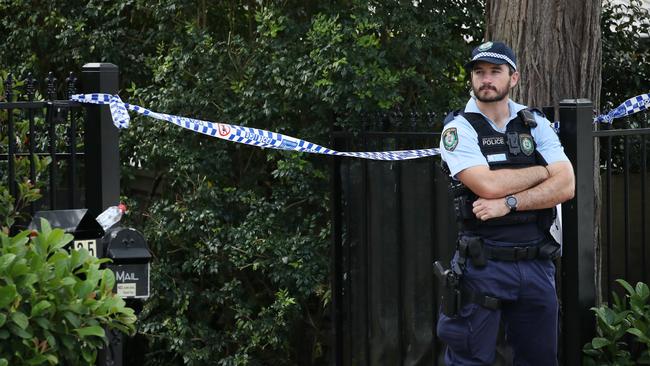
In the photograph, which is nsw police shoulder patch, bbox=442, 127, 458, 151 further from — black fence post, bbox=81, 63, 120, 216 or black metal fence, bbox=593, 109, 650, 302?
black fence post, bbox=81, 63, 120, 216

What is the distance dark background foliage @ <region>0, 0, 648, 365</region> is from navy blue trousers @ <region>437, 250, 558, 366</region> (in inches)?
72.3

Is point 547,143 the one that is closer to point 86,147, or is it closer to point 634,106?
point 634,106

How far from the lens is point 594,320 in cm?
595

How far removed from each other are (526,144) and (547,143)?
117mm

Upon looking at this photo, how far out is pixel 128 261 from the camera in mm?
5055

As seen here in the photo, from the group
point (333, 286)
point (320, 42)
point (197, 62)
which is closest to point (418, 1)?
point (320, 42)

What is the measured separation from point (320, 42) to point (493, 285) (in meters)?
2.43

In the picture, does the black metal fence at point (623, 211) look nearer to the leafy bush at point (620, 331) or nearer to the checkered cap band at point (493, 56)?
the leafy bush at point (620, 331)

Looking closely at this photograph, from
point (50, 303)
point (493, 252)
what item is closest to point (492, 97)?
point (493, 252)

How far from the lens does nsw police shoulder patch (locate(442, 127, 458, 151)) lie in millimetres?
5352

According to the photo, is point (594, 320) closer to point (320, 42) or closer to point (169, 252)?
point (320, 42)

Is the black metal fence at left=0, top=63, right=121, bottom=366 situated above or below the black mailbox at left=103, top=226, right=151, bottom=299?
above

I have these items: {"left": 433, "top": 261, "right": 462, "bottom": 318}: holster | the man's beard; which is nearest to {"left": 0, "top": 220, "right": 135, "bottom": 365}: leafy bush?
{"left": 433, "top": 261, "right": 462, "bottom": 318}: holster

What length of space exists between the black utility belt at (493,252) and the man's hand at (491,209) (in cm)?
11
